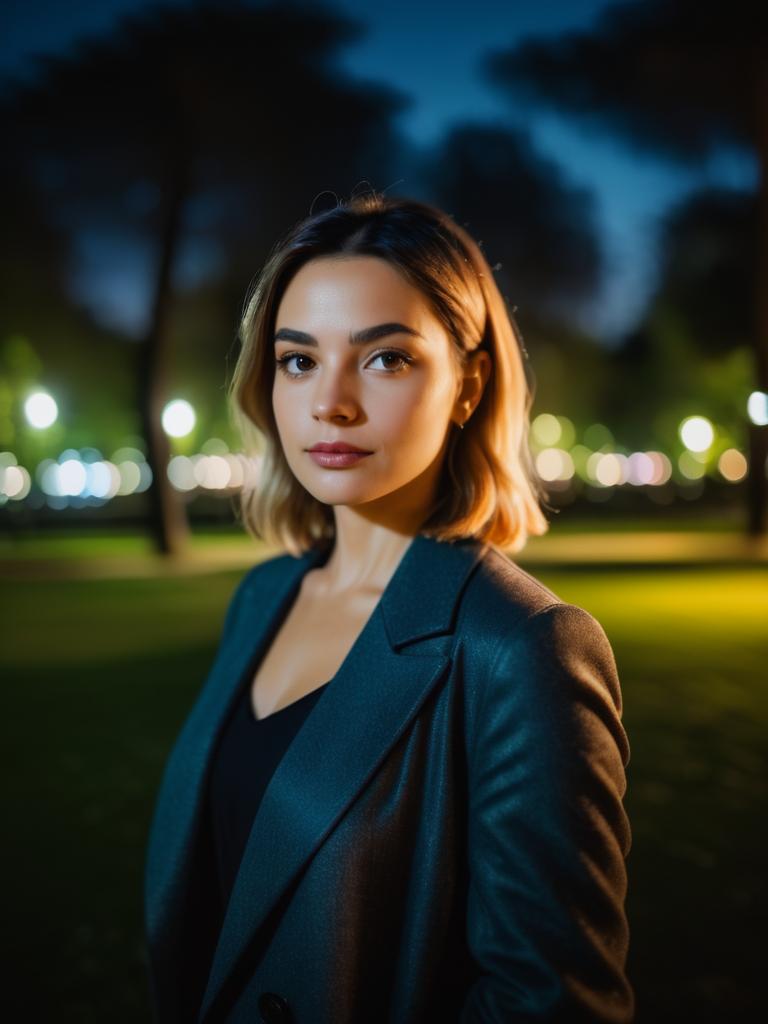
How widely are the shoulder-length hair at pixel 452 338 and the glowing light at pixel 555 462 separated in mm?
73475

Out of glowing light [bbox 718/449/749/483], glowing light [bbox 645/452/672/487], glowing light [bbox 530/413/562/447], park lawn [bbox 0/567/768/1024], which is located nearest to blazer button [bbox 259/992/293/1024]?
park lawn [bbox 0/567/768/1024]

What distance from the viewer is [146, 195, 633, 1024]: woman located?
1.53 metres

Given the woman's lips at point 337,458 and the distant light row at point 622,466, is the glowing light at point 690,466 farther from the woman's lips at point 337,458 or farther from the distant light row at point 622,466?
the woman's lips at point 337,458

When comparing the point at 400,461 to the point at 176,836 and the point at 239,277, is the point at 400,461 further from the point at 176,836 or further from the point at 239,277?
the point at 239,277

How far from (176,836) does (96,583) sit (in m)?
14.6

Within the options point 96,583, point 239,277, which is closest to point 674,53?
point 239,277

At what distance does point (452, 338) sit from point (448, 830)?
41.6 inches

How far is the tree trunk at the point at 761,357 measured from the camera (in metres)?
20.8

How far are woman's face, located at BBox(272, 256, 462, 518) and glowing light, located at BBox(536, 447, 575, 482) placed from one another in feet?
242

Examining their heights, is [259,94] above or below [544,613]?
above

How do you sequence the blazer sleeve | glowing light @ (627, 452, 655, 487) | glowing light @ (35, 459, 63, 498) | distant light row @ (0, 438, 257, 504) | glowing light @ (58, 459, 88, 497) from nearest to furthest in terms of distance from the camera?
the blazer sleeve → glowing light @ (35, 459, 63, 498) → distant light row @ (0, 438, 257, 504) → glowing light @ (627, 452, 655, 487) → glowing light @ (58, 459, 88, 497)

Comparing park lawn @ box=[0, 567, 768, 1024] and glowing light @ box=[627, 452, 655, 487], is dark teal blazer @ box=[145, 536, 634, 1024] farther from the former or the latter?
glowing light @ box=[627, 452, 655, 487]

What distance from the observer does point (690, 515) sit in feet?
106

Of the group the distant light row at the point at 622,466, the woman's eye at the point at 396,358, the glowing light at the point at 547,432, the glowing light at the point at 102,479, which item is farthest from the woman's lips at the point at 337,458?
the glowing light at the point at 547,432
